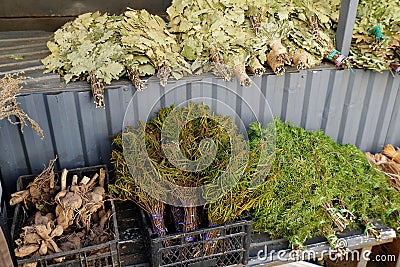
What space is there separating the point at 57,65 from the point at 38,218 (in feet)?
2.81

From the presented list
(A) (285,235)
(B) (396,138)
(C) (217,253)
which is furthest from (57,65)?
(B) (396,138)

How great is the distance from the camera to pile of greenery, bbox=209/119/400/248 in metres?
1.97

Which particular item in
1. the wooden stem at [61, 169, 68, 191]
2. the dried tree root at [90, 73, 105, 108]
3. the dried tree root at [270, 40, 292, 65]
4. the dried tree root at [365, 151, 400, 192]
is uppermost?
the dried tree root at [270, 40, 292, 65]

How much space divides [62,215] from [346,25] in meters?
1.98

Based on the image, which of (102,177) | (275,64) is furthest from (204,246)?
(275,64)

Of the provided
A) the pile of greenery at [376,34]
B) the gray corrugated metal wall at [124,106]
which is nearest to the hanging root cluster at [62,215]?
the gray corrugated metal wall at [124,106]

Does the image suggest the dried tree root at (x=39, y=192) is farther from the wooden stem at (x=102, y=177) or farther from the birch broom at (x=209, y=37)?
the birch broom at (x=209, y=37)

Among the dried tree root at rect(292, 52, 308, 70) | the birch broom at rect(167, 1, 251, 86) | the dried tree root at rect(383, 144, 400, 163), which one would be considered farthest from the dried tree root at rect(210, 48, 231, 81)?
the dried tree root at rect(383, 144, 400, 163)

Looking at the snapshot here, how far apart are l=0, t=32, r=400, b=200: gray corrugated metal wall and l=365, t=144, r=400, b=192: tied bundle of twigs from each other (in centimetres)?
11

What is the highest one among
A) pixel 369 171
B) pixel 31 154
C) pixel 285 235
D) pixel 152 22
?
pixel 152 22

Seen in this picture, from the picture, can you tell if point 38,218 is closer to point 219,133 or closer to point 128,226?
point 128,226

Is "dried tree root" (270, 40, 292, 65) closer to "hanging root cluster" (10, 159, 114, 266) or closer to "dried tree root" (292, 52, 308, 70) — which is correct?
"dried tree root" (292, 52, 308, 70)

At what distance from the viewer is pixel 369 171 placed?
2285mm

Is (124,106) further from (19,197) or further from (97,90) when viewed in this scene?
(19,197)
